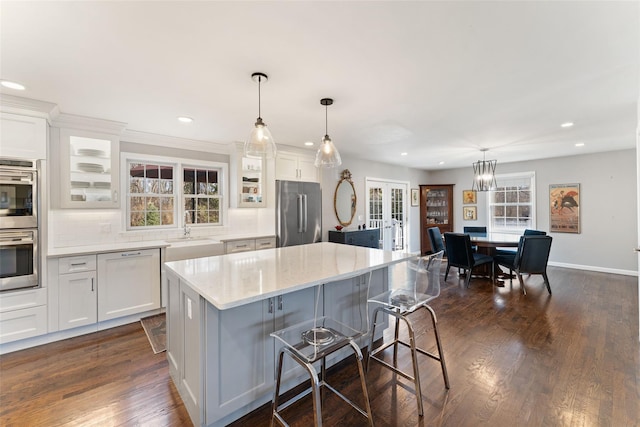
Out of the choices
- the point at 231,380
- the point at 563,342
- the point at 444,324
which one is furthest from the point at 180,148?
the point at 563,342

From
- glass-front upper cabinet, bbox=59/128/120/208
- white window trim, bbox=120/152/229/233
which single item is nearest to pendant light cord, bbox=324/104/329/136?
white window trim, bbox=120/152/229/233

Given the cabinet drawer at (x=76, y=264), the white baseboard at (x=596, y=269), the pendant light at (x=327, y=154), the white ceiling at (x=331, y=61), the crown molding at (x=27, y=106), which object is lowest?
the white baseboard at (x=596, y=269)

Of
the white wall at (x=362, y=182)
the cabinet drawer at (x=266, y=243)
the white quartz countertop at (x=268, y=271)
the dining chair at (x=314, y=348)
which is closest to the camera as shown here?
the dining chair at (x=314, y=348)

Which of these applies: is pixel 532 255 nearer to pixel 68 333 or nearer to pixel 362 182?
pixel 362 182

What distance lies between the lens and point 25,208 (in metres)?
2.72

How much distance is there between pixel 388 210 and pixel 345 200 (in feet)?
5.13

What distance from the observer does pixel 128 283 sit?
3.28 m

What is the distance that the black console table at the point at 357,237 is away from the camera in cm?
516

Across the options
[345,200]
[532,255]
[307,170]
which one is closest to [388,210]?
[345,200]

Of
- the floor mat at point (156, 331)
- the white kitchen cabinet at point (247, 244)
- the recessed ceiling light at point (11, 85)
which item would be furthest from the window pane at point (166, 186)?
the recessed ceiling light at point (11, 85)

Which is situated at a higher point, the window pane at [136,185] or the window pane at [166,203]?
the window pane at [136,185]

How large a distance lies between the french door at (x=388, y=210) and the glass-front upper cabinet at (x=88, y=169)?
4595mm

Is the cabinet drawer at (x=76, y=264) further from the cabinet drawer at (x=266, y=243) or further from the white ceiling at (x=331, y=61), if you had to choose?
the cabinet drawer at (x=266, y=243)

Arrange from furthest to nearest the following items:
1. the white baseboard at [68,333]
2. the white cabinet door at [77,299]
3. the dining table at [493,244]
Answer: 1. the dining table at [493,244]
2. the white cabinet door at [77,299]
3. the white baseboard at [68,333]
